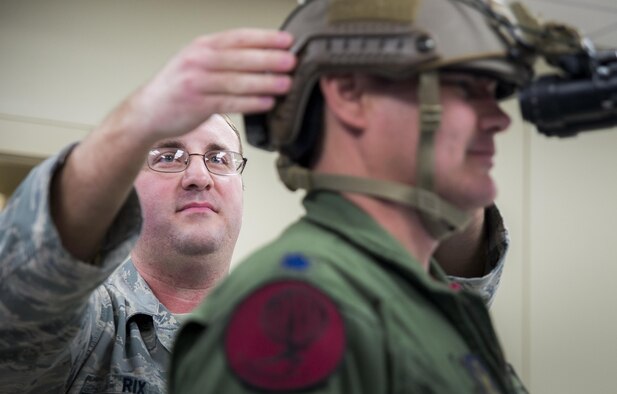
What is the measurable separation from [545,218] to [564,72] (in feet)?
10.5

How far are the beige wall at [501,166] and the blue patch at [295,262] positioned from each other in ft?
9.32

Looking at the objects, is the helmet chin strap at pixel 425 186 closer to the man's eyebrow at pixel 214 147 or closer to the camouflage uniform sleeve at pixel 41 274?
the camouflage uniform sleeve at pixel 41 274

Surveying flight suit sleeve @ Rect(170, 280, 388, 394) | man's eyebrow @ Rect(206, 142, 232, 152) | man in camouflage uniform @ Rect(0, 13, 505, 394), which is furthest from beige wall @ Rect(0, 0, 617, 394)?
flight suit sleeve @ Rect(170, 280, 388, 394)

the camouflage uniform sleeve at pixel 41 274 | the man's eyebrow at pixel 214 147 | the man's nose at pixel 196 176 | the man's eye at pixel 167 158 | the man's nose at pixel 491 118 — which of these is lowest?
the man's nose at pixel 196 176

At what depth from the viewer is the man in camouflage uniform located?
999 millimetres

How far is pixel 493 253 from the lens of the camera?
1541 mm

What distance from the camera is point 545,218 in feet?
13.4

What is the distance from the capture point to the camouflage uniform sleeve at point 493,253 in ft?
4.99

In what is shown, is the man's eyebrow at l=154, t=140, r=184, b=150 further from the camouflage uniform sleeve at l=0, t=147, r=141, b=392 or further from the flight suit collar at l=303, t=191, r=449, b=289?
the flight suit collar at l=303, t=191, r=449, b=289

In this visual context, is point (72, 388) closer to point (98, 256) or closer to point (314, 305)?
point (98, 256)

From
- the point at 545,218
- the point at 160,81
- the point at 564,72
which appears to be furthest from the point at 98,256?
the point at 545,218

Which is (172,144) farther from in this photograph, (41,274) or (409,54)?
(409,54)

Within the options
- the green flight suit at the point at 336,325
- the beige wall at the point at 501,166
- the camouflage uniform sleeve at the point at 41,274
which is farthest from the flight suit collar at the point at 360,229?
the beige wall at the point at 501,166

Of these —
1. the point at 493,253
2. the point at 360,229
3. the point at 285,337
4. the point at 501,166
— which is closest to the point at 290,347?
the point at 285,337
